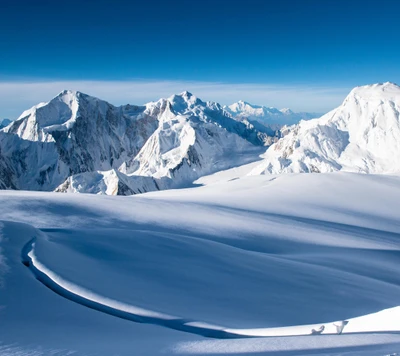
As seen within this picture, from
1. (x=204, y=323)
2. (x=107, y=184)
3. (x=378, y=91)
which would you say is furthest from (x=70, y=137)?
(x=204, y=323)

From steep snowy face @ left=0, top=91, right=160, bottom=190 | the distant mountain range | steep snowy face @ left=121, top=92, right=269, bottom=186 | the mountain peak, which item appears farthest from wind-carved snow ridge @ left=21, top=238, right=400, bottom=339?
steep snowy face @ left=0, top=91, right=160, bottom=190

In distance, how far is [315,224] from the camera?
1617 centimetres

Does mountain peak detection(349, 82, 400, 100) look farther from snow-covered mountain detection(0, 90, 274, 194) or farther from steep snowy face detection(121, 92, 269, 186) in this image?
snow-covered mountain detection(0, 90, 274, 194)

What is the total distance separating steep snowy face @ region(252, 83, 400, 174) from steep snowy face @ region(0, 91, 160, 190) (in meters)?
78.5

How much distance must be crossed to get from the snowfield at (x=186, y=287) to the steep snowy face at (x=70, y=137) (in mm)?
125544

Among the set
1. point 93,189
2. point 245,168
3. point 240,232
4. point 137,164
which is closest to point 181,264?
point 240,232

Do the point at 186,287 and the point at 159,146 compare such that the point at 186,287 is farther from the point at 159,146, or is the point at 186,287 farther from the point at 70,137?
the point at 70,137

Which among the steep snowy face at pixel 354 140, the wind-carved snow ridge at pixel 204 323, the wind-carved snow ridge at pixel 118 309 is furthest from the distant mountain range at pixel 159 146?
the wind-carved snow ridge at pixel 204 323

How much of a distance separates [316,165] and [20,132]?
108 m

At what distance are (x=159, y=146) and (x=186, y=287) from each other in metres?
114

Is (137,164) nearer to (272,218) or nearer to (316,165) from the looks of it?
(316,165)

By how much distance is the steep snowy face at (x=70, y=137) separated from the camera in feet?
431

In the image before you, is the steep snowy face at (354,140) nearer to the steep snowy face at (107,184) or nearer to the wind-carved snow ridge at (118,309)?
the steep snowy face at (107,184)

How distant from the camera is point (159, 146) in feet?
393
